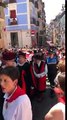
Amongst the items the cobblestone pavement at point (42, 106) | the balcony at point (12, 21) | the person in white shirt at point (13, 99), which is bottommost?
the cobblestone pavement at point (42, 106)

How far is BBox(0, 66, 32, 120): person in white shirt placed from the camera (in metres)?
3.54

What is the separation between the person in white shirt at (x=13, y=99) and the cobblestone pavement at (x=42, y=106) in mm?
5141

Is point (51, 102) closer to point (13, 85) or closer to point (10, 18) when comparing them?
point (13, 85)

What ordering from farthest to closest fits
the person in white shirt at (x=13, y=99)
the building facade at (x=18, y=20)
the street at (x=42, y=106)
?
the building facade at (x=18, y=20)
the street at (x=42, y=106)
the person in white shirt at (x=13, y=99)

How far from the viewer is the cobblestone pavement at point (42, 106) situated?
9049mm

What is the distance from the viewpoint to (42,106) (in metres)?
10.1

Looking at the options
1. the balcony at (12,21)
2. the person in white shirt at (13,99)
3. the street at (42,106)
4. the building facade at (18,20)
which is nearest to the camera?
the person in white shirt at (13,99)

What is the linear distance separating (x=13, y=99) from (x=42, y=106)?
6508 millimetres

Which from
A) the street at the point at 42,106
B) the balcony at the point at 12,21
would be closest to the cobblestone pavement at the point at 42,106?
the street at the point at 42,106

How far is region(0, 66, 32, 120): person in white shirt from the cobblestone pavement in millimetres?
5141

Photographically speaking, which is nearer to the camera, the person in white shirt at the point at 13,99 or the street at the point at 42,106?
the person in white shirt at the point at 13,99

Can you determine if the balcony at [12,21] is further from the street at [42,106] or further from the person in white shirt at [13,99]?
the person in white shirt at [13,99]

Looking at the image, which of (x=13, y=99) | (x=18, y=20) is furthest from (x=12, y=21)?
(x=13, y=99)

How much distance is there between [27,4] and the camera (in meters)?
58.8
